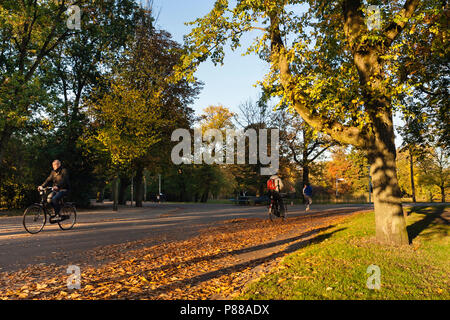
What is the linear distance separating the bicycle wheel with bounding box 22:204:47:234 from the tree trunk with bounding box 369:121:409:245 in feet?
33.4

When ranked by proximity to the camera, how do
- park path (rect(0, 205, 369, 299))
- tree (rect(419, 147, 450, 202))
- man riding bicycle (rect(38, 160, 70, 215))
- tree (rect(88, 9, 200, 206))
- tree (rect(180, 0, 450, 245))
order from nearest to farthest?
park path (rect(0, 205, 369, 299)) → tree (rect(180, 0, 450, 245)) → man riding bicycle (rect(38, 160, 70, 215)) → tree (rect(88, 9, 200, 206)) → tree (rect(419, 147, 450, 202))

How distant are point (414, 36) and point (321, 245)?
6863mm

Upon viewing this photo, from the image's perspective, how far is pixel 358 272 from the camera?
519cm

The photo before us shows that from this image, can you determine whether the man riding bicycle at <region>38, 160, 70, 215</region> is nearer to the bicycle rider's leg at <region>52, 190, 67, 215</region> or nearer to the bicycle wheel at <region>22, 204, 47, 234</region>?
the bicycle rider's leg at <region>52, 190, 67, 215</region>

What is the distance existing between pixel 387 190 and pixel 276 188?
20.4 ft

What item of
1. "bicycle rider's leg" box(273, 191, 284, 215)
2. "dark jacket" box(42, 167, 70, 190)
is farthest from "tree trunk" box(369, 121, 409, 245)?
"dark jacket" box(42, 167, 70, 190)

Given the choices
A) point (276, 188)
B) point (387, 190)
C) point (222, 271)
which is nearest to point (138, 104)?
point (276, 188)

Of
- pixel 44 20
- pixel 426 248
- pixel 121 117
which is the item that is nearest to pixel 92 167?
pixel 121 117

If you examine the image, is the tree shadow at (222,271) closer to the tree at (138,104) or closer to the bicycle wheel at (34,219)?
the bicycle wheel at (34,219)

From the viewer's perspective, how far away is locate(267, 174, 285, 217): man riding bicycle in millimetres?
13859

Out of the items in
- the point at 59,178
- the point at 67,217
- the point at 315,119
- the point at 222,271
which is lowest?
the point at 222,271

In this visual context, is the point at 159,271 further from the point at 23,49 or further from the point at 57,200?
the point at 23,49

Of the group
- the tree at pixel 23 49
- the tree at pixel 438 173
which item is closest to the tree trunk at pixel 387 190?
the tree at pixel 23 49
